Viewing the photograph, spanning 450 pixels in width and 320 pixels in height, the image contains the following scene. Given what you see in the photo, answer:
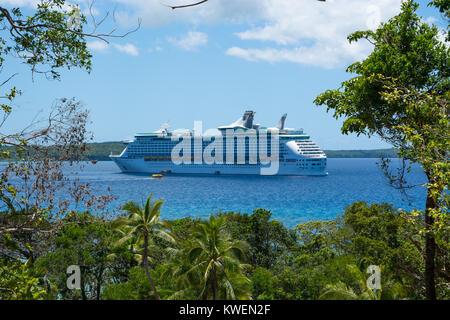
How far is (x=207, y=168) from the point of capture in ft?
222

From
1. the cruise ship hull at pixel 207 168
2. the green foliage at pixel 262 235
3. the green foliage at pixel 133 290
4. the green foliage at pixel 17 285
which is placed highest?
the cruise ship hull at pixel 207 168

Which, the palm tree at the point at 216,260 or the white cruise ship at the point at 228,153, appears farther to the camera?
the white cruise ship at the point at 228,153

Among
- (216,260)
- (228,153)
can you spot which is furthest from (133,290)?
(228,153)

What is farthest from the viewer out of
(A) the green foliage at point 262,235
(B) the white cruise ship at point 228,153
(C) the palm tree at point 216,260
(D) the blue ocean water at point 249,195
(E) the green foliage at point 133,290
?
(B) the white cruise ship at point 228,153

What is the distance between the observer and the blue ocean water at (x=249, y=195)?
39.7 m

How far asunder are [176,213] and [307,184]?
31.6 m

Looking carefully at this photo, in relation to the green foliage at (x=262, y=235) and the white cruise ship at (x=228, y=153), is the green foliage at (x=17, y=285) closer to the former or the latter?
the green foliage at (x=262, y=235)

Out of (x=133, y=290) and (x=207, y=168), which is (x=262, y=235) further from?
(x=207, y=168)

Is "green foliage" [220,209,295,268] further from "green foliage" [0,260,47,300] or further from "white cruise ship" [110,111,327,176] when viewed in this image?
"white cruise ship" [110,111,327,176]

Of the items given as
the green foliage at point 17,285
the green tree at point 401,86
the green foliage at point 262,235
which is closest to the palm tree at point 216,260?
the green tree at point 401,86

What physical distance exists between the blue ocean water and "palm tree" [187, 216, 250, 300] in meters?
23.0

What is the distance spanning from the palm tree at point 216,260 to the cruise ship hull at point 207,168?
184 ft

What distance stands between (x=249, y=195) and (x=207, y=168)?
18117 millimetres

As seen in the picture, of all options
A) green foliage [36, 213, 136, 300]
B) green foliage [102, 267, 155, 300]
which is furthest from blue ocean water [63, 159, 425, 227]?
green foliage [102, 267, 155, 300]
